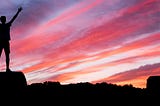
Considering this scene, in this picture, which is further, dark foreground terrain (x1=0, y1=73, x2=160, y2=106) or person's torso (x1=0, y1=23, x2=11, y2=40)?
person's torso (x1=0, y1=23, x2=11, y2=40)

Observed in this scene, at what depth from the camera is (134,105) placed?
26.7 meters

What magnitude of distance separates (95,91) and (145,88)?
4476 mm

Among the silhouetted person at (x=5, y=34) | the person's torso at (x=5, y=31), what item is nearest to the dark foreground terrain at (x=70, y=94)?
the silhouetted person at (x=5, y=34)

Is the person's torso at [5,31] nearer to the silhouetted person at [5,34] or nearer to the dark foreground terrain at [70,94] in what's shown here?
the silhouetted person at [5,34]

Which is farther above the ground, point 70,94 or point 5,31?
point 5,31

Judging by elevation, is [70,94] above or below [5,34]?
below

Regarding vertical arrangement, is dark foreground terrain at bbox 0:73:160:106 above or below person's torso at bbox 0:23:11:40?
below

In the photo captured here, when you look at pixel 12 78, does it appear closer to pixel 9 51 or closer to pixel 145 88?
pixel 9 51

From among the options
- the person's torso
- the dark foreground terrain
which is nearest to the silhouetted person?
the person's torso

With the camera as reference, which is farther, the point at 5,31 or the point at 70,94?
the point at 70,94

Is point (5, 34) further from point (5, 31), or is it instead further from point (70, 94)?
point (70, 94)

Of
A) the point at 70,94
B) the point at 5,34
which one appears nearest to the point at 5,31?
the point at 5,34

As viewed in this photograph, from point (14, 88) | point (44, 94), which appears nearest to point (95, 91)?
point (44, 94)

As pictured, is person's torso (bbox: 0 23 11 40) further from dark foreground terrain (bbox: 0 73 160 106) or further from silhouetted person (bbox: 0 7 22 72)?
dark foreground terrain (bbox: 0 73 160 106)
